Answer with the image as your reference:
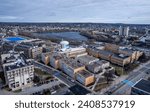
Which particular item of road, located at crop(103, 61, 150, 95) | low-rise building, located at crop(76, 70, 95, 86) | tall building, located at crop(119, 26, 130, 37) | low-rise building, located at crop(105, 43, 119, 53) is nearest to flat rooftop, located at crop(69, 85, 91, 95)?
low-rise building, located at crop(76, 70, 95, 86)

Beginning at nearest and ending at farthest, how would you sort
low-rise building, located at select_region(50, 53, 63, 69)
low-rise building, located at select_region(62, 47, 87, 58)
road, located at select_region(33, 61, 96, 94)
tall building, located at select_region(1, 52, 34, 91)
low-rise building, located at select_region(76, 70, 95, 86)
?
tall building, located at select_region(1, 52, 34, 91) < low-rise building, located at select_region(76, 70, 95, 86) < road, located at select_region(33, 61, 96, 94) < low-rise building, located at select_region(50, 53, 63, 69) < low-rise building, located at select_region(62, 47, 87, 58)

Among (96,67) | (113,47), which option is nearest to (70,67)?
(96,67)

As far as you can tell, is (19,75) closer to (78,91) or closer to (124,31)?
(78,91)

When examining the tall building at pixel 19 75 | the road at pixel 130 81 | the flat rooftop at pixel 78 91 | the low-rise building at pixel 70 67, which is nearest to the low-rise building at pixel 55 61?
the low-rise building at pixel 70 67

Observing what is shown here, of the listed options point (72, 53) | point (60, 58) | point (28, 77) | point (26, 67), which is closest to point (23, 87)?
point (28, 77)

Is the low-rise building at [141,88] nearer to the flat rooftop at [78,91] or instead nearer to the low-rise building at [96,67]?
the flat rooftop at [78,91]

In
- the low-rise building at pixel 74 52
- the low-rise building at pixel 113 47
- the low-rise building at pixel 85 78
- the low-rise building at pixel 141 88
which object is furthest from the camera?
the low-rise building at pixel 113 47

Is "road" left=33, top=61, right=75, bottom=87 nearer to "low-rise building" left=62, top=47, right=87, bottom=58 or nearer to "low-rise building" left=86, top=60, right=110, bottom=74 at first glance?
"low-rise building" left=86, top=60, right=110, bottom=74

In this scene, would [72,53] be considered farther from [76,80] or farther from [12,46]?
[12,46]
